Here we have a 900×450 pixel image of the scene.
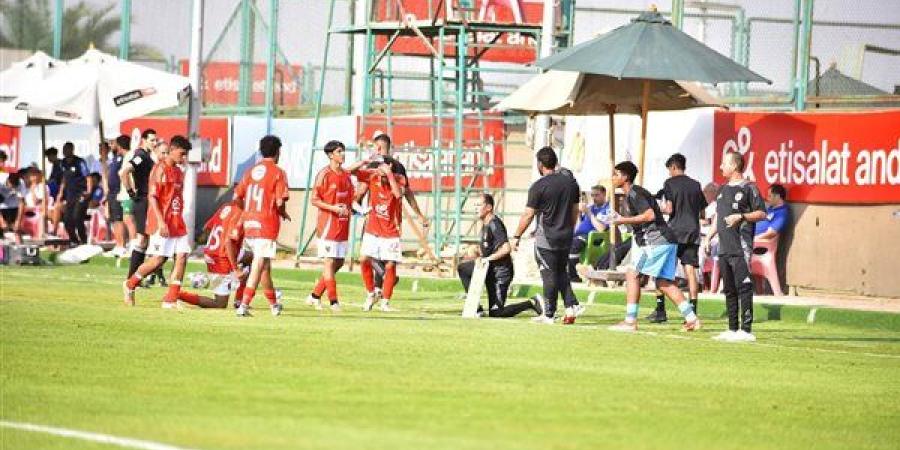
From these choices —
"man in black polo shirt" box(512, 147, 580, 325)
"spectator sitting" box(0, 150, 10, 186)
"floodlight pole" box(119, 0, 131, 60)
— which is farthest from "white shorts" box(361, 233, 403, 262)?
"floodlight pole" box(119, 0, 131, 60)

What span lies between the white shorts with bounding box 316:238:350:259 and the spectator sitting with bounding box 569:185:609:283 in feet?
21.2

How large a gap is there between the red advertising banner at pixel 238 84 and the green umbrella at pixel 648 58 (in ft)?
44.3

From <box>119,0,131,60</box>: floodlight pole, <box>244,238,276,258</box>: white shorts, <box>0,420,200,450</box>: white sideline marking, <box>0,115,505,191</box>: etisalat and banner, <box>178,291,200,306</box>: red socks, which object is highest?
<box>119,0,131,60</box>: floodlight pole

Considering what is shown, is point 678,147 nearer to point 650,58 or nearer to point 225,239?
point 650,58

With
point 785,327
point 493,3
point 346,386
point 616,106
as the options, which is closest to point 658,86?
point 616,106

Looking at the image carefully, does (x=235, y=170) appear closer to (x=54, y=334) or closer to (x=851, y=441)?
(x=54, y=334)

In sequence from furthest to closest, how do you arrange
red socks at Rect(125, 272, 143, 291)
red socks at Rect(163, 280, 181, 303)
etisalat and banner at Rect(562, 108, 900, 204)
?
1. etisalat and banner at Rect(562, 108, 900, 204)
2. red socks at Rect(125, 272, 143, 291)
3. red socks at Rect(163, 280, 181, 303)

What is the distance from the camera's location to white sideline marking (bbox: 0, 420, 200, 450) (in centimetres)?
1054

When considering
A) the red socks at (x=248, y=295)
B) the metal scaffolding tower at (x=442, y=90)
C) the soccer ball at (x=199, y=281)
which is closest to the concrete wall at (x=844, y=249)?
the metal scaffolding tower at (x=442, y=90)

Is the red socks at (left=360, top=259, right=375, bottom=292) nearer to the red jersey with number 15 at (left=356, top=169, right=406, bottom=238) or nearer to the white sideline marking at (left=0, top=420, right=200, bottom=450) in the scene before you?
the red jersey with number 15 at (left=356, top=169, right=406, bottom=238)

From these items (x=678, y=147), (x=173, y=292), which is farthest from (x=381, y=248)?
(x=678, y=147)

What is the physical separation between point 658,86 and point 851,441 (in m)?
15.0

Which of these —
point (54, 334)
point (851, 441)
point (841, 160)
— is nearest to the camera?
point (851, 441)

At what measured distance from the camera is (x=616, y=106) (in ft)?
91.7
